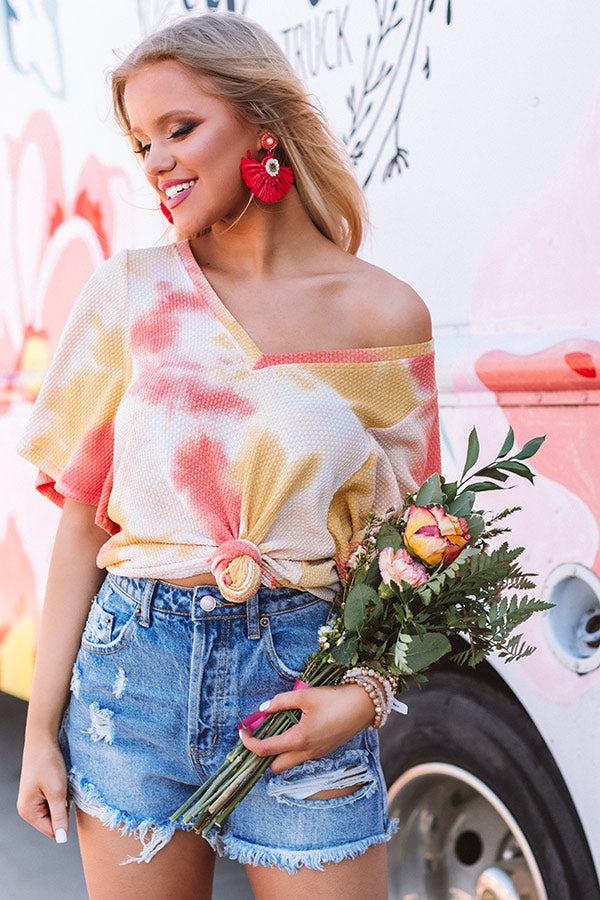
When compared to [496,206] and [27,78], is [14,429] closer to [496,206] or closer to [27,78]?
[27,78]

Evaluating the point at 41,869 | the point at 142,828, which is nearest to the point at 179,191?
the point at 142,828

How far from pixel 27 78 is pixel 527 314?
233 cm

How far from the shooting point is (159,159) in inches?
65.7

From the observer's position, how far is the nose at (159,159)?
167 centimetres

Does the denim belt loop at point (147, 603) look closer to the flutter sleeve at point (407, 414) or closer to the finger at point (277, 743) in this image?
the finger at point (277, 743)

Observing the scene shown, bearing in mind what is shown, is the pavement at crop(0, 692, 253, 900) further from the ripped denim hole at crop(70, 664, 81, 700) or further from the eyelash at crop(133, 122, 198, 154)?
the eyelash at crop(133, 122, 198, 154)

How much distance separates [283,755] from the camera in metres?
1.49

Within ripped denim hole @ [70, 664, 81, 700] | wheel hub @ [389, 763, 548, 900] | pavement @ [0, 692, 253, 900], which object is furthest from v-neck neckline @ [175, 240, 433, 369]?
pavement @ [0, 692, 253, 900]

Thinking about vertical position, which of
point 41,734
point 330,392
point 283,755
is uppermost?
point 330,392

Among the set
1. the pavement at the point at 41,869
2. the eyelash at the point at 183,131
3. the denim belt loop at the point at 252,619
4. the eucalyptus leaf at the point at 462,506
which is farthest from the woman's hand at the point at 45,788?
the pavement at the point at 41,869

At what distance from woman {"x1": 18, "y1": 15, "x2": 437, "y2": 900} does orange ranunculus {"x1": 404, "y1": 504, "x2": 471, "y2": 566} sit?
0.56 feet

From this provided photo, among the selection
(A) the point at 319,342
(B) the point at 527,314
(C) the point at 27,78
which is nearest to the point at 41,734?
(A) the point at 319,342

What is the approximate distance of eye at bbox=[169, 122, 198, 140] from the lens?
5.47 ft

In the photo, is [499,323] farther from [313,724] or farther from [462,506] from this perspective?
[313,724]
